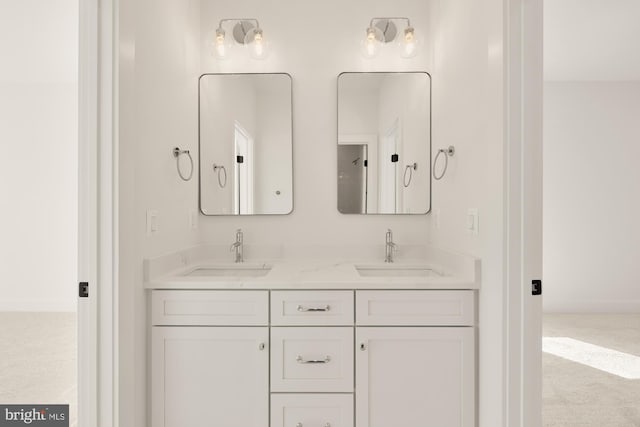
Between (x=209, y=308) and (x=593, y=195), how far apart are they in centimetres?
421

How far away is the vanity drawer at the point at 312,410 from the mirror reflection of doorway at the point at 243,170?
119cm

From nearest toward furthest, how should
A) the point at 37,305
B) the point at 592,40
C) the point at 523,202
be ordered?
the point at 523,202, the point at 592,40, the point at 37,305

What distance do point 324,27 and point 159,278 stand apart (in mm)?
1832

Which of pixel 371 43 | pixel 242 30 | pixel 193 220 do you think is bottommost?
pixel 193 220

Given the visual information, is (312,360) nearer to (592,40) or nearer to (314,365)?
→ (314,365)

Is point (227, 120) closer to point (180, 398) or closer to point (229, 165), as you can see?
point (229, 165)

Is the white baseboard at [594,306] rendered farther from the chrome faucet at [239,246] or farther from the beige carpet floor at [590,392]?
the chrome faucet at [239,246]

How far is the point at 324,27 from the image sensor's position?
245 centimetres

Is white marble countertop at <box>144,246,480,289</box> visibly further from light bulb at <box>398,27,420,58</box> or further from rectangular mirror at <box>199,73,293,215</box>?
light bulb at <box>398,27,420,58</box>

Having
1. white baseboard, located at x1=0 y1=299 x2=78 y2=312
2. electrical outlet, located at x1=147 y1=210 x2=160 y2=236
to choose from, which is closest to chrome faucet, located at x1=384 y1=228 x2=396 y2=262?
electrical outlet, located at x1=147 y1=210 x2=160 y2=236

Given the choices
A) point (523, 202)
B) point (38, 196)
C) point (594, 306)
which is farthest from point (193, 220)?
point (594, 306)

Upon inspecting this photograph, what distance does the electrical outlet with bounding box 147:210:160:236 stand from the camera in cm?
172

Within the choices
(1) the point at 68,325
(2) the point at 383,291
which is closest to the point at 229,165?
(2) the point at 383,291

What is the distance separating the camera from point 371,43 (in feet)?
7.86
